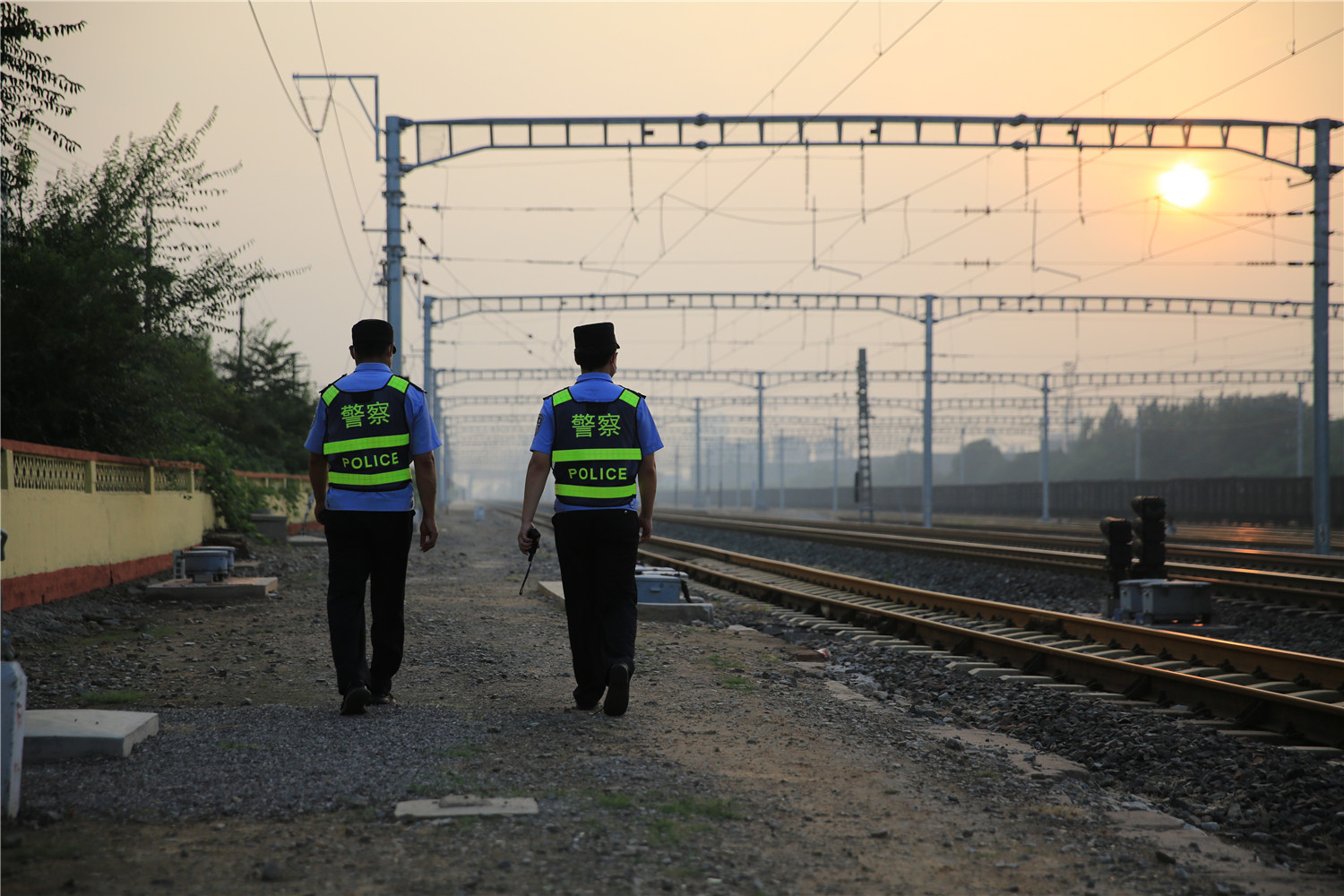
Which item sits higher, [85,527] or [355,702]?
[85,527]

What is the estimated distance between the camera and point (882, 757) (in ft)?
17.2

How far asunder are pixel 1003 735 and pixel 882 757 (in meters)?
1.37

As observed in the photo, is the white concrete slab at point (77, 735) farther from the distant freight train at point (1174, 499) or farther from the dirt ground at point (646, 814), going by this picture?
the distant freight train at point (1174, 499)

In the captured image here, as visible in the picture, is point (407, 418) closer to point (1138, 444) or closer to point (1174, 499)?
point (1174, 499)

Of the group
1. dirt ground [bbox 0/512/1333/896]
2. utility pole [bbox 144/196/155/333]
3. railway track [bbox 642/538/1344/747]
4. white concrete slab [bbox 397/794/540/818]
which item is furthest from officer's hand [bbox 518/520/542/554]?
utility pole [bbox 144/196/155/333]

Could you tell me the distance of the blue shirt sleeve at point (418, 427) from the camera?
559cm

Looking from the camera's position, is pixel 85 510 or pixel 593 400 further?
pixel 85 510

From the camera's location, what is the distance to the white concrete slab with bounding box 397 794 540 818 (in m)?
3.78

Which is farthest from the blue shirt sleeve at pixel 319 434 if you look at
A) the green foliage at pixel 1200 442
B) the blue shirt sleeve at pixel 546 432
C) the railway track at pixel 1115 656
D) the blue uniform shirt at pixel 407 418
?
the green foliage at pixel 1200 442

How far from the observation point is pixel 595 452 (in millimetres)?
5594

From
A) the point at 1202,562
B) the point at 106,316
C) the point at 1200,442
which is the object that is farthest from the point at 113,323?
the point at 1200,442

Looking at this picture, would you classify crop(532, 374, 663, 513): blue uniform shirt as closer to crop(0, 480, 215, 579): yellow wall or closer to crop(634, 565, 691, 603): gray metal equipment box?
crop(0, 480, 215, 579): yellow wall

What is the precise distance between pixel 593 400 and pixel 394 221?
16772 millimetres

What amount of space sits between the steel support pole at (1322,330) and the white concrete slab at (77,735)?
19.8 metres
